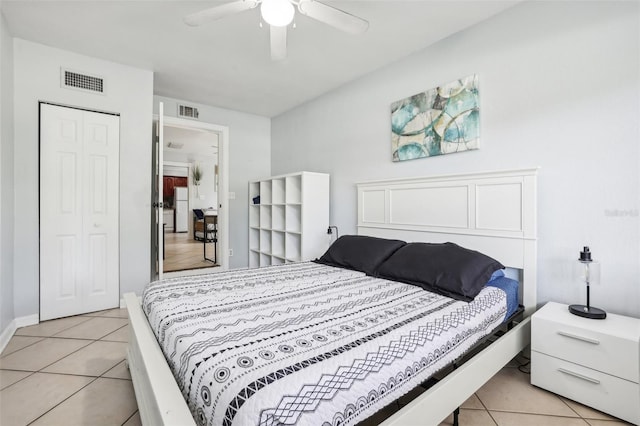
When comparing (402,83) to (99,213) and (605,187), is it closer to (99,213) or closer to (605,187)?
(605,187)

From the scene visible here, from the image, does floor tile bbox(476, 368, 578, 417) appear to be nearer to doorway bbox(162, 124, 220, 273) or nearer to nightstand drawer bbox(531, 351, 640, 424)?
nightstand drawer bbox(531, 351, 640, 424)

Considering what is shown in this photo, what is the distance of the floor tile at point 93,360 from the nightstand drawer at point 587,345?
2.71 metres

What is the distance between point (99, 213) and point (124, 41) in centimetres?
165

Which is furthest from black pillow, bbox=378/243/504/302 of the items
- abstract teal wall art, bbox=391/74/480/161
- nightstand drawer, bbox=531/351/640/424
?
abstract teal wall art, bbox=391/74/480/161

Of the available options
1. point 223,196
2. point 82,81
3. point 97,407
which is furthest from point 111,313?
point 82,81

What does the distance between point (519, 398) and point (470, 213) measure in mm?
1234

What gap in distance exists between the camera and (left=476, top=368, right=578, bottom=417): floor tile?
5.18ft

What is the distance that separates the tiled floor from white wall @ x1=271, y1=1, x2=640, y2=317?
2.26 feet

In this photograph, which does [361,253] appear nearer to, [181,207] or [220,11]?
[220,11]

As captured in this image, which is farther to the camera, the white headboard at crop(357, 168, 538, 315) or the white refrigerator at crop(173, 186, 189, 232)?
the white refrigerator at crop(173, 186, 189, 232)

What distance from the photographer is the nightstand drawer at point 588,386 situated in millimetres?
1454

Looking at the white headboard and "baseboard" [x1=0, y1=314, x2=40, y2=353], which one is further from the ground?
the white headboard

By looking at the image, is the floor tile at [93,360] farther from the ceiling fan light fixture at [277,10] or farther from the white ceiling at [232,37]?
the white ceiling at [232,37]

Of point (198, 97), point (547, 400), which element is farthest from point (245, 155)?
point (547, 400)
